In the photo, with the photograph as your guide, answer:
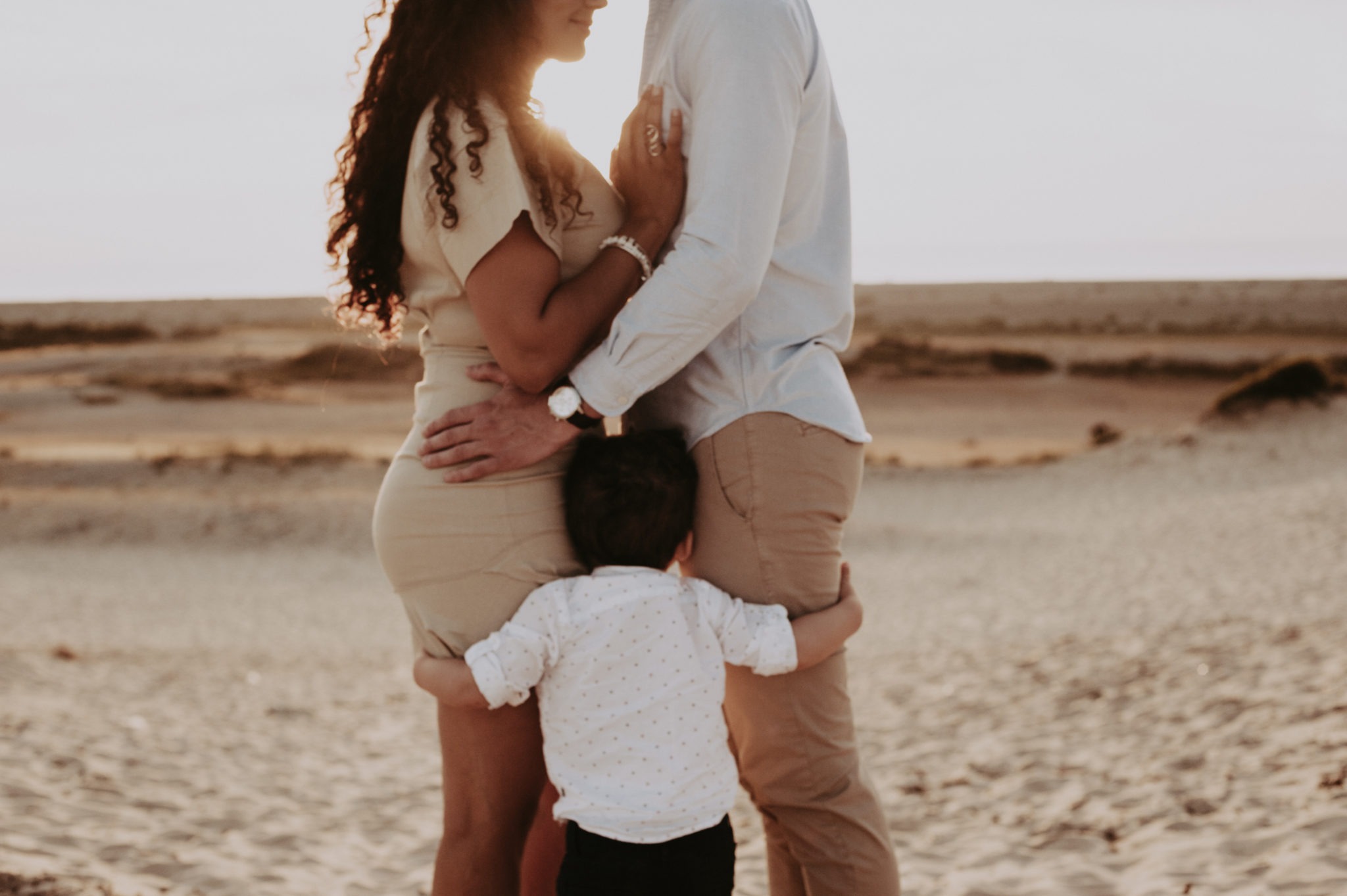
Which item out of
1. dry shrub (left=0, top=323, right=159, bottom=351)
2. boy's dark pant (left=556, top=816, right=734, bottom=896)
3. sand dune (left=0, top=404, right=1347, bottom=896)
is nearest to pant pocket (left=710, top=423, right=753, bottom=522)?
boy's dark pant (left=556, top=816, right=734, bottom=896)

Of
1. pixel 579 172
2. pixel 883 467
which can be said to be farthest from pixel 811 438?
pixel 883 467

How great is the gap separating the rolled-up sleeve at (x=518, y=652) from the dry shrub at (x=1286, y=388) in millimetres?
20125

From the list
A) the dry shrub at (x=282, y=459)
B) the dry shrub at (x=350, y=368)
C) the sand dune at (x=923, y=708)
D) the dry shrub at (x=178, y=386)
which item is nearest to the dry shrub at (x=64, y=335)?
the dry shrub at (x=178, y=386)

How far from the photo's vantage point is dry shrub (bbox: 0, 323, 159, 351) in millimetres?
31266

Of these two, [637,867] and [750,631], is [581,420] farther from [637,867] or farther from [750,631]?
[637,867]

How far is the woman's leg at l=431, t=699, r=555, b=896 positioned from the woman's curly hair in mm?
778

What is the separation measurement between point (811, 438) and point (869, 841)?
2.38ft

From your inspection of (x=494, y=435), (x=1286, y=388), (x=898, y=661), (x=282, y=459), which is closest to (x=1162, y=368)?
(x=1286, y=388)

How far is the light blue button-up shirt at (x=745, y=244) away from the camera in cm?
168

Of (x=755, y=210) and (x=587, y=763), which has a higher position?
(x=755, y=210)

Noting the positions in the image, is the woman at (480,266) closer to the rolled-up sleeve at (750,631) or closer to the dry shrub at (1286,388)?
the rolled-up sleeve at (750,631)

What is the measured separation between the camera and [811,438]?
1.83 m

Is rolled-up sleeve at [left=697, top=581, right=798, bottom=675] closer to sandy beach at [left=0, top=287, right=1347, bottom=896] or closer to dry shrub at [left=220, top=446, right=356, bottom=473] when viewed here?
sandy beach at [left=0, top=287, right=1347, bottom=896]

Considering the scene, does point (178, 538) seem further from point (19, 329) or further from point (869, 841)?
point (19, 329)
